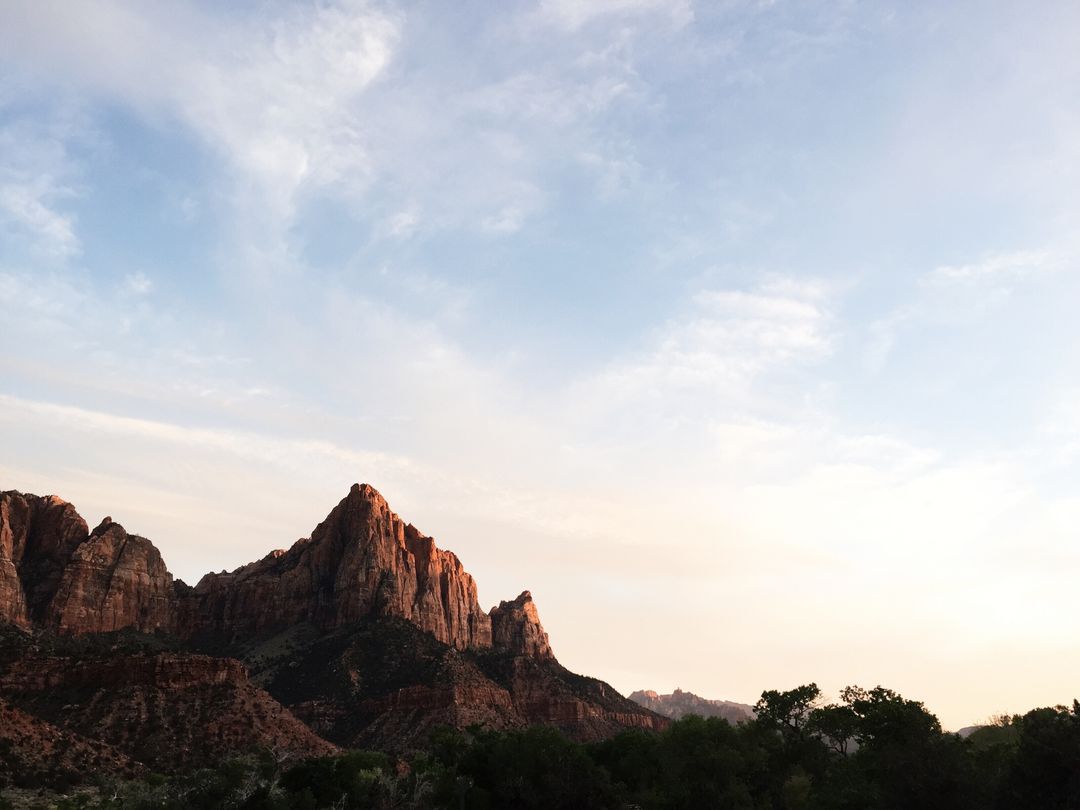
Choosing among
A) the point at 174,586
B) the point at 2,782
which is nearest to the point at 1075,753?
the point at 2,782

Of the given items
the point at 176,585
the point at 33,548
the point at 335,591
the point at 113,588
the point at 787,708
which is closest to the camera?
the point at 787,708

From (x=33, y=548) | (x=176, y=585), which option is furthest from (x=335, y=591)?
(x=33, y=548)

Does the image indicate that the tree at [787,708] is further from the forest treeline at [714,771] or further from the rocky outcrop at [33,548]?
the rocky outcrop at [33,548]

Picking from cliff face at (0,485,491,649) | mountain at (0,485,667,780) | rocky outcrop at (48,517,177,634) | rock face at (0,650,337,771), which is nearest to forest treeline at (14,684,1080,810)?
rock face at (0,650,337,771)

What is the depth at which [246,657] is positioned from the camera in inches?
6432

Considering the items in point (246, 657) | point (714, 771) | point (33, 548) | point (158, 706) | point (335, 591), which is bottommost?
point (714, 771)

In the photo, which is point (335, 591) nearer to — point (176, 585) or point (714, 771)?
point (176, 585)

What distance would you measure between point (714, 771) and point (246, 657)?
12172 centimetres

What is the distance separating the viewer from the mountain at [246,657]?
309 feet

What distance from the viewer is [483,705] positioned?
140 m

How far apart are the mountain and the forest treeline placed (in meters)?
19.3

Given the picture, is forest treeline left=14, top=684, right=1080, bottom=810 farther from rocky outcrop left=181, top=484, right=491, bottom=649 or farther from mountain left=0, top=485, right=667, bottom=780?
rocky outcrop left=181, top=484, right=491, bottom=649

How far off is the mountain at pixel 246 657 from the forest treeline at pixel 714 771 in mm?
19301

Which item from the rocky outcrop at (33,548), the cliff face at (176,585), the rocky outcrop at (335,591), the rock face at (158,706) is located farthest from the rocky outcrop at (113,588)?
the rock face at (158,706)
